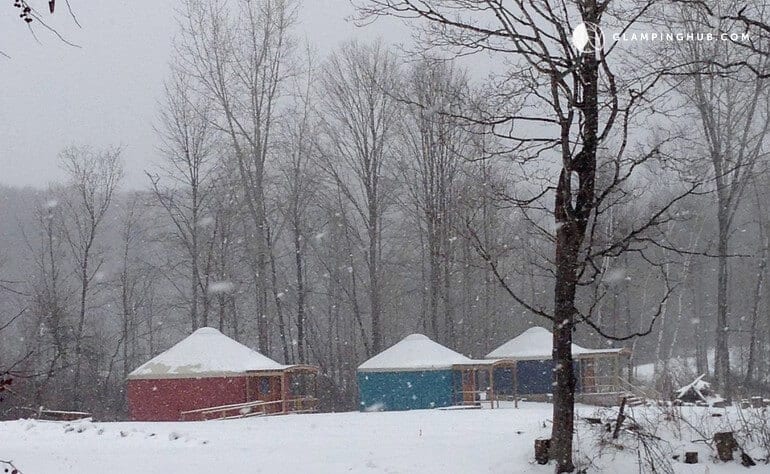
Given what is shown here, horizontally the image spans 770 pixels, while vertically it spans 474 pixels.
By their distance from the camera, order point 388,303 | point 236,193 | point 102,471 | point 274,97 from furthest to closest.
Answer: point 388,303 → point 236,193 → point 274,97 → point 102,471

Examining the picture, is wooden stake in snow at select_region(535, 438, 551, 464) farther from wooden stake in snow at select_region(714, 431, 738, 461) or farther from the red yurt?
the red yurt

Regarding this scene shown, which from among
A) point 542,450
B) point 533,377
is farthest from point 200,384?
point 542,450

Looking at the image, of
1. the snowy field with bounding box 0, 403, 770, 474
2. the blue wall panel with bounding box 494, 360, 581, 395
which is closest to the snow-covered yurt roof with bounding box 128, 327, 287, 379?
the snowy field with bounding box 0, 403, 770, 474

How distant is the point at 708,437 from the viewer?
1158cm

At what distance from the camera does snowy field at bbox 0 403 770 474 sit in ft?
38.0

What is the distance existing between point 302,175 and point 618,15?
102 ft

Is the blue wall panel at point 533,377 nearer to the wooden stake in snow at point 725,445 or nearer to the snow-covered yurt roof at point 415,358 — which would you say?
the snow-covered yurt roof at point 415,358

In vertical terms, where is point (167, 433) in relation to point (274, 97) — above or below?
below

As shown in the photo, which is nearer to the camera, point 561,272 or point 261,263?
point 561,272

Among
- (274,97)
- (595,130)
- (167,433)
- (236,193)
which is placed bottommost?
(167,433)

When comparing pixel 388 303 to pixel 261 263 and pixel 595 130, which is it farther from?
pixel 595 130

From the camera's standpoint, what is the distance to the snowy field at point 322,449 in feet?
38.0

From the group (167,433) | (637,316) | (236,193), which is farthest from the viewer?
(637,316)

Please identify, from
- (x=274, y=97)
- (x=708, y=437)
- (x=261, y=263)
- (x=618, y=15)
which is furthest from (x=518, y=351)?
(x=618, y=15)
